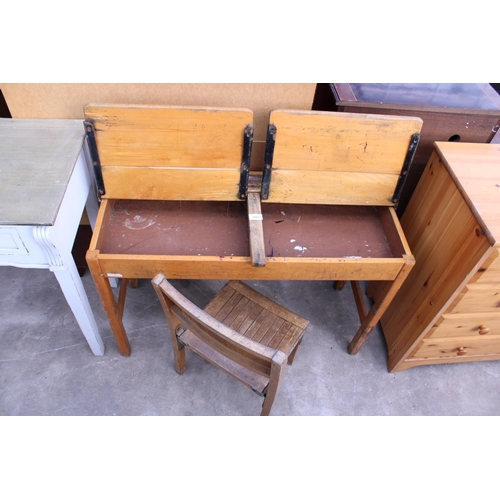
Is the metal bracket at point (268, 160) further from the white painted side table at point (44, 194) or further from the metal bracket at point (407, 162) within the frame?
the white painted side table at point (44, 194)

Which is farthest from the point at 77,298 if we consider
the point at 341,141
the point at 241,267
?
the point at 341,141

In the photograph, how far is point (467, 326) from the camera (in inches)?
80.0

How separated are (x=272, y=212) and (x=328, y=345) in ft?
3.03

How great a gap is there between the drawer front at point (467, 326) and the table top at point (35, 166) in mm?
1815

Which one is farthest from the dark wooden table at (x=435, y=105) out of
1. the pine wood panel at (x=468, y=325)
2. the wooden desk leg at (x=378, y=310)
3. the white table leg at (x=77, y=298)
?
the white table leg at (x=77, y=298)

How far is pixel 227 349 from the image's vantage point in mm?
1514

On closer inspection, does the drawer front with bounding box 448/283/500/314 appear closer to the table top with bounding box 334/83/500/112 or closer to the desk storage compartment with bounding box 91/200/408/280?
the desk storage compartment with bounding box 91/200/408/280

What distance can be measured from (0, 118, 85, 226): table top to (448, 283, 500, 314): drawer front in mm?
1745

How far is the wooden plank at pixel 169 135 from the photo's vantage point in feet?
5.51

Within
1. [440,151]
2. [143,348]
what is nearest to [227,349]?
[143,348]

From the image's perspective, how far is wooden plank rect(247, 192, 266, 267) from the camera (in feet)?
5.69

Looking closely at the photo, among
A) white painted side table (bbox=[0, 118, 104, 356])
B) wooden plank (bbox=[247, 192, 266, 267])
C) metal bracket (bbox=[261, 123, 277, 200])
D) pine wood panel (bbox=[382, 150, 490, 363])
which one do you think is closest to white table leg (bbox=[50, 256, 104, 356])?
white painted side table (bbox=[0, 118, 104, 356])

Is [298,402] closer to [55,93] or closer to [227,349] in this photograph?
[227,349]

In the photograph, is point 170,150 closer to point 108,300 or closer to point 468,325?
point 108,300
